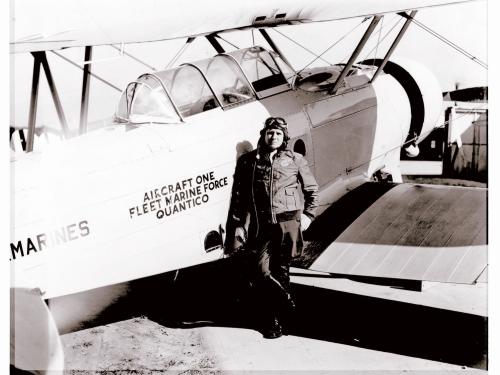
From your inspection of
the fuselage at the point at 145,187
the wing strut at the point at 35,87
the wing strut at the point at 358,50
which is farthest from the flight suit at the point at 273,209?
the wing strut at the point at 35,87

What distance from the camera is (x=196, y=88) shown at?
4645mm

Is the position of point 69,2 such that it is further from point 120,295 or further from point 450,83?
point 450,83

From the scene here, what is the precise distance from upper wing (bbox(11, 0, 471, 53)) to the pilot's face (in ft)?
4.10

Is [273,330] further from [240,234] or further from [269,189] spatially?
[269,189]

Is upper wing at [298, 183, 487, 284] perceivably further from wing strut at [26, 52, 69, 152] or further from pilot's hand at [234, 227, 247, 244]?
wing strut at [26, 52, 69, 152]

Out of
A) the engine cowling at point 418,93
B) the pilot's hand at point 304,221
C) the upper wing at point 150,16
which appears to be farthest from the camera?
the engine cowling at point 418,93

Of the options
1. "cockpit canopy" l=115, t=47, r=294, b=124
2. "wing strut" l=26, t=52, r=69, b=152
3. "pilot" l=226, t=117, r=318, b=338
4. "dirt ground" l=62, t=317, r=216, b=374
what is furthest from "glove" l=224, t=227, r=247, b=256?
"wing strut" l=26, t=52, r=69, b=152

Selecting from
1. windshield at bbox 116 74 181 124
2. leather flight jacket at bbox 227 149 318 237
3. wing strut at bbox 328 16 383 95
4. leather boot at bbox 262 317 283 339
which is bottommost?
leather boot at bbox 262 317 283 339

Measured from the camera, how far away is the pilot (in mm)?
4180

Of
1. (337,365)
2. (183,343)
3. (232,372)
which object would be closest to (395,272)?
(337,365)

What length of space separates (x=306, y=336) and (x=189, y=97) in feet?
7.14

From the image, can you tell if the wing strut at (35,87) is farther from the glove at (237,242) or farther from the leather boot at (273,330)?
the leather boot at (273,330)

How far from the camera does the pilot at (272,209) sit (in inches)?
165

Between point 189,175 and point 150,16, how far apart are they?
1341mm
